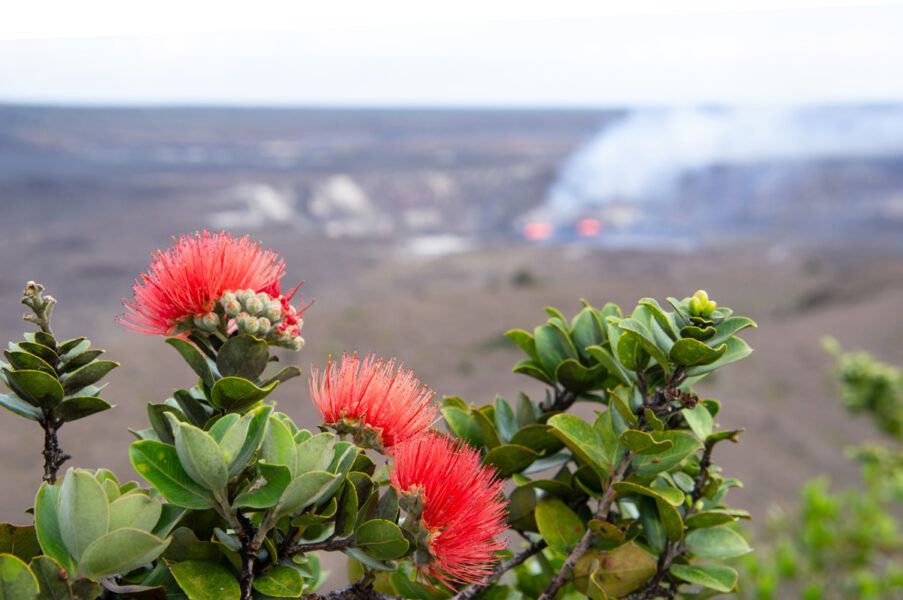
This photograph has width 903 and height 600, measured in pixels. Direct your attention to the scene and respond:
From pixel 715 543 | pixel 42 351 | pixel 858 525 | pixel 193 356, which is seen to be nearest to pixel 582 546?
pixel 715 543


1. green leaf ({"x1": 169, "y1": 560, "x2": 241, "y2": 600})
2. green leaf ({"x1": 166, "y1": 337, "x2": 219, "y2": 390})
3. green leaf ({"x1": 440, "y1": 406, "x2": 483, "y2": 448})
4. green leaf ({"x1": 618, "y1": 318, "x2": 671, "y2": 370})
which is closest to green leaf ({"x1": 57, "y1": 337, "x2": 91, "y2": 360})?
green leaf ({"x1": 166, "y1": 337, "x2": 219, "y2": 390})

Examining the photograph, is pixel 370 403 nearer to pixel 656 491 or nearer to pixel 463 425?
pixel 463 425

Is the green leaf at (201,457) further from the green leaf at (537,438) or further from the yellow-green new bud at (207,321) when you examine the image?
the green leaf at (537,438)

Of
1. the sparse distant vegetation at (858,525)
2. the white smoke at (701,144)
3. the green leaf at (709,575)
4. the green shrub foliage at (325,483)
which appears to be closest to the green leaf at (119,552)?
the green shrub foliage at (325,483)

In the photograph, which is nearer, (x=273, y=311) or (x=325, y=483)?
(x=325, y=483)

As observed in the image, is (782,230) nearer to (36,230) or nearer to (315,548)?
(36,230)

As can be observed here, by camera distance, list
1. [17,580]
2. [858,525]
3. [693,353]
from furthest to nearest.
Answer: [858,525]
[693,353]
[17,580]

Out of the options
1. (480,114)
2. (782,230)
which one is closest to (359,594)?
(782,230)

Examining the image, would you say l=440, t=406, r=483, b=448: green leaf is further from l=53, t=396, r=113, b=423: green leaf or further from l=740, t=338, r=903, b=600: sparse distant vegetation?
l=740, t=338, r=903, b=600: sparse distant vegetation
